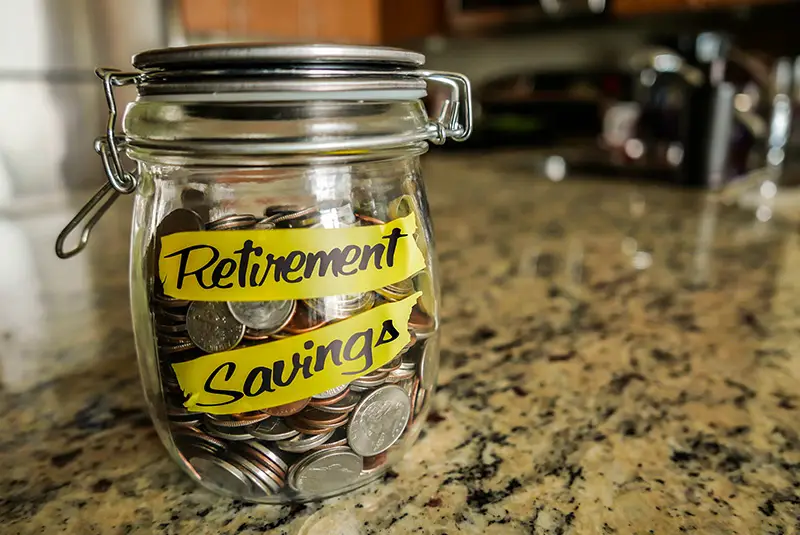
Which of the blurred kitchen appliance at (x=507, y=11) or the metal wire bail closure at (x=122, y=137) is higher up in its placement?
Answer: the blurred kitchen appliance at (x=507, y=11)

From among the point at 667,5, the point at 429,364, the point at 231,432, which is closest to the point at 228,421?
the point at 231,432

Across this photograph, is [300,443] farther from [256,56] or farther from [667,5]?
[667,5]

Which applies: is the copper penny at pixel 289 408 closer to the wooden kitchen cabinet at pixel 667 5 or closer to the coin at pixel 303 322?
the coin at pixel 303 322

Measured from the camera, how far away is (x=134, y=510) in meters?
0.31

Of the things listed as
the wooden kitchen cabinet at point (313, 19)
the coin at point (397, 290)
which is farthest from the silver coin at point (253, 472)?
the wooden kitchen cabinet at point (313, 19)

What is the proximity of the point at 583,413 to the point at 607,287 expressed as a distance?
0.99ft

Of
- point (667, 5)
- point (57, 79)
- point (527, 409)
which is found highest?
point (667, 5)

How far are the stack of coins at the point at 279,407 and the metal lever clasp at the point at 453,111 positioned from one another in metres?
0.07

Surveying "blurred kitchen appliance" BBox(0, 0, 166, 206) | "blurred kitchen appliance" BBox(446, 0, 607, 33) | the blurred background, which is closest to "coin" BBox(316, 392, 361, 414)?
the blurred background

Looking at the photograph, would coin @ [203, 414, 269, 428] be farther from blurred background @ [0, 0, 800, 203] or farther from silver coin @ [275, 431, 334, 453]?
blurred background @ [0, 0, 800, 203]

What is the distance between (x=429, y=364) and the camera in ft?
1.16

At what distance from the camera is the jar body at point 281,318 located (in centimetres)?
28

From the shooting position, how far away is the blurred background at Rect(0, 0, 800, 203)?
1.32 meters

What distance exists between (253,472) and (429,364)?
11 centimetres
